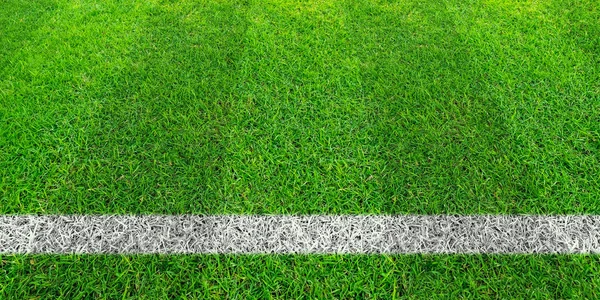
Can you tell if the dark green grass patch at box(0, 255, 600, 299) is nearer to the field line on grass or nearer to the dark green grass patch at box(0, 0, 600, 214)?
the field line on grass

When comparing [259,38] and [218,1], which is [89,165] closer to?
[259,38]

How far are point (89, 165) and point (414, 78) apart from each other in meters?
2.02

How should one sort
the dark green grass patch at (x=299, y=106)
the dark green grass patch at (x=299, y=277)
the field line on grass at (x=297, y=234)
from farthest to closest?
the dark green grass patch at (x=299, y=106)
the field line on grass at (x=297, y=234)
the dark green grass patch at (x=299, y=277)

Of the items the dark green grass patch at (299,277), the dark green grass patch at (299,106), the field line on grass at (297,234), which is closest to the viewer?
the dark green grass patch at (299,277)

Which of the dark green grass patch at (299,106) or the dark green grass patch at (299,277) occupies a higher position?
the dark green grass patch at (299,106)

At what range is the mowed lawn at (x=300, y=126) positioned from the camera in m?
1.65

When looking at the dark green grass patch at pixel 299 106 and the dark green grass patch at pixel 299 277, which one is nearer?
the dark green grass patch at pixel 299 277

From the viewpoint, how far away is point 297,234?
5.84 ft

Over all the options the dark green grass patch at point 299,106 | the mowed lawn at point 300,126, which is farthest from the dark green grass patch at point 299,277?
the dark green grass patch at point 299,106

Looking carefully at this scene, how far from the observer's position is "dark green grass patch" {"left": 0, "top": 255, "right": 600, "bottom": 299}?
5.18 feet

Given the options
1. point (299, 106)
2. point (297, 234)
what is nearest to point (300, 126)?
point (299, 106)

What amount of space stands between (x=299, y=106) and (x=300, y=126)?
17 centimetres

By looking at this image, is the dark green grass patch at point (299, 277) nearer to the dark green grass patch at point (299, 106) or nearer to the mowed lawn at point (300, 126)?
the mowed lawn at point (300, 126)

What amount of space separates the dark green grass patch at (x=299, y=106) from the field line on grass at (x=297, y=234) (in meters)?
0.06
